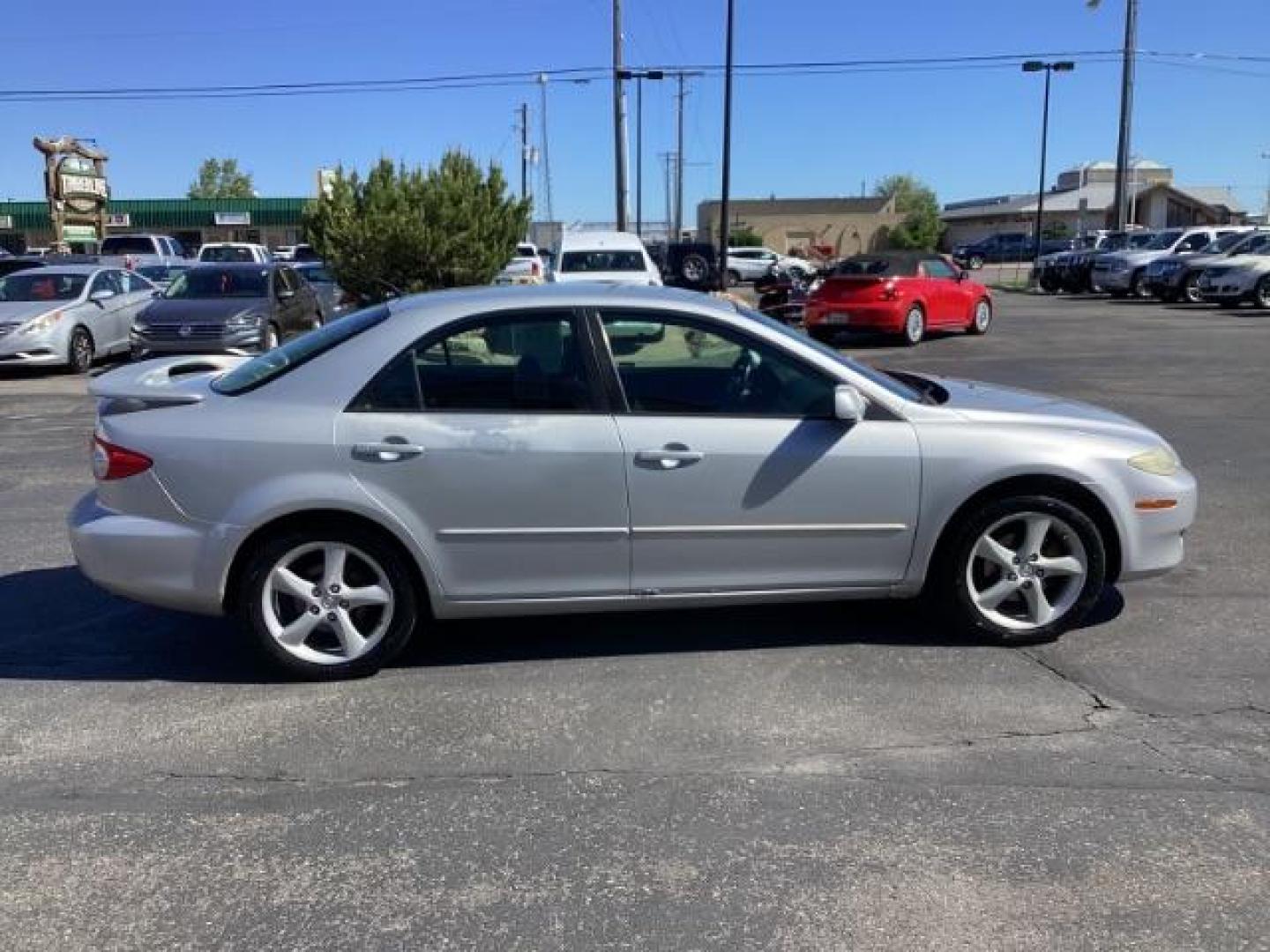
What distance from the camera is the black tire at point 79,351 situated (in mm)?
16505

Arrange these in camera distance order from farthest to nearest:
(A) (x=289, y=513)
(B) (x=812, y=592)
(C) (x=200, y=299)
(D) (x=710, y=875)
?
(C) (x=200, y=299), (B) (x=812, y=592), (A) (x=289, y=513), (D) (x=710, y=875)

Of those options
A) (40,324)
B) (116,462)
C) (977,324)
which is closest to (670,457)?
(116,462)

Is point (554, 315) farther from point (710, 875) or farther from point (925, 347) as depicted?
point (925, 347)

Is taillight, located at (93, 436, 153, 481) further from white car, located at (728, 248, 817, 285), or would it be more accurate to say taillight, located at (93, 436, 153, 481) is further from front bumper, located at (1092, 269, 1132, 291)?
white car, located at (728, 248, 817, 285)

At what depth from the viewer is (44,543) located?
6.84m

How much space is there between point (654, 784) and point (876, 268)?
1702 cm

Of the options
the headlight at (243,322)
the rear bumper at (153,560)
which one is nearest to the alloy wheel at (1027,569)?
the rear bumper at (153,560)

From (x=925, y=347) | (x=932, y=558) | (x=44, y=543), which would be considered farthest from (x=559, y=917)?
(x=925, y=347)

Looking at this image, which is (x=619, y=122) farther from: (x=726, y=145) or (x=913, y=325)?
(x=913, y=325)

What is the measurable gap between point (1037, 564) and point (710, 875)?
7.70 ft

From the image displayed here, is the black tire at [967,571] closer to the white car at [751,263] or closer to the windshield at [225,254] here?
the windshield at [225,254]

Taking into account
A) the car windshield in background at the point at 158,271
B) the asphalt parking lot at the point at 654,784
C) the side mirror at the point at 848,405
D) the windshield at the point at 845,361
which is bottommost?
the asphalt parking lot at the point at 654,784

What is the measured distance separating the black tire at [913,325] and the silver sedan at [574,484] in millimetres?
14636

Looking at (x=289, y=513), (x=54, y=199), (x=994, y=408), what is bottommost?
(x=289, y=513)
